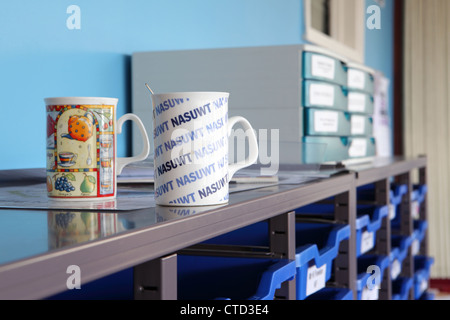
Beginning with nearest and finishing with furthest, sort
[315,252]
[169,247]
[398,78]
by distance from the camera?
[169,247] → [315,252] → [398,78]

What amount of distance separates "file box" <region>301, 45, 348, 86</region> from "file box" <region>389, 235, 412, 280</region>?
1.53 feet

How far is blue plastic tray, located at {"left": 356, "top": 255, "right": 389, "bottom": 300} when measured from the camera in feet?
4.10

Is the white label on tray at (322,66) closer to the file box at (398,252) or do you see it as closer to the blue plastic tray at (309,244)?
the blue plastic tray at (309,244)

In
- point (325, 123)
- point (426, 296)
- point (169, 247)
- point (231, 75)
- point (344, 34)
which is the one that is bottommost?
point (426, 296)

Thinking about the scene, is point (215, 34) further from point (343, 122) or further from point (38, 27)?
point (38, 27)

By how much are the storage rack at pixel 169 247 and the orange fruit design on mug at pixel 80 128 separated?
0.15 meters

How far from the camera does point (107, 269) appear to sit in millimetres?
401

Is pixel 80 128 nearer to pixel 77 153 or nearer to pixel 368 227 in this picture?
pixel 77 153

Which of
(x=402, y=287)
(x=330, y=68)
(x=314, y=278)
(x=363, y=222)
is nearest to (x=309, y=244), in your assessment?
(x=314, y=278)

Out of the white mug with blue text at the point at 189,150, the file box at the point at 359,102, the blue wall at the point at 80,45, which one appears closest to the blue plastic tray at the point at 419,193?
the file box at the point at 359,102

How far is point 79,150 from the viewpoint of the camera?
679 mm

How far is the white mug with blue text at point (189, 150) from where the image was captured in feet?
2.03

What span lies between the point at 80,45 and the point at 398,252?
977mm

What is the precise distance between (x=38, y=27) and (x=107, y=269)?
0.78m
